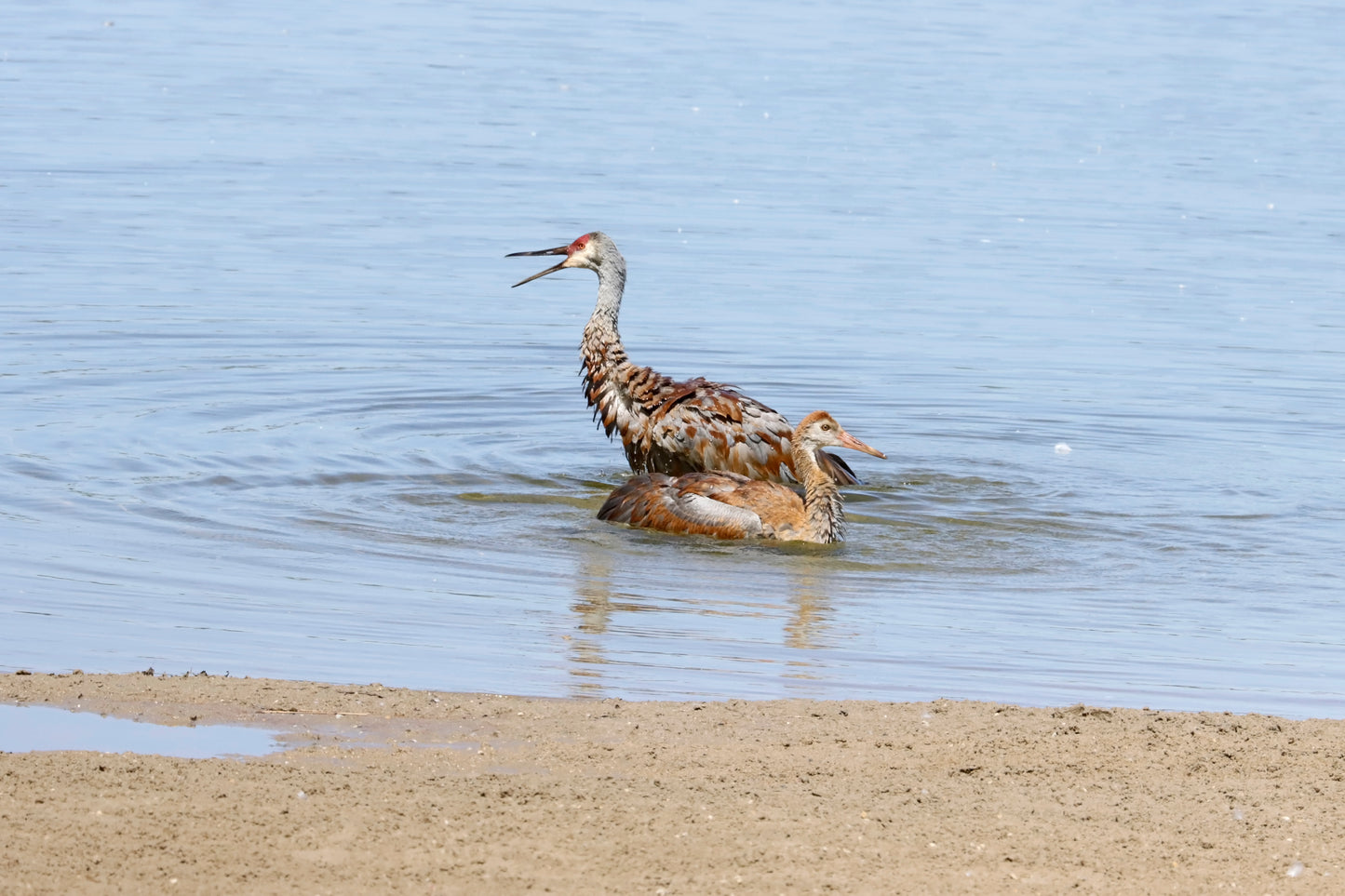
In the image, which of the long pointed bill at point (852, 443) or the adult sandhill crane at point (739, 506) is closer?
the adult sandhill crane at point (739, 506)

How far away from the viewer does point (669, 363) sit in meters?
16.6

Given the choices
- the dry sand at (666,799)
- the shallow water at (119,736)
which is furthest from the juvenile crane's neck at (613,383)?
the shallow water at (119,736)

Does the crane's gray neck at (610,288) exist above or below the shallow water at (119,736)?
above

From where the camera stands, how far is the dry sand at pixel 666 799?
5.74m

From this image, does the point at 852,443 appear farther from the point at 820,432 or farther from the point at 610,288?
the point at 610,288

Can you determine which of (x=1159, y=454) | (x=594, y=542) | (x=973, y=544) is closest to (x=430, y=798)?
(x=594, y=542)

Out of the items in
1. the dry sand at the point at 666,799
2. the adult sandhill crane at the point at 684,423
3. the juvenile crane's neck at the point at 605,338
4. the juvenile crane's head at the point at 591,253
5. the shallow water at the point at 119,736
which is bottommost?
the shallow water at the point at 119,736

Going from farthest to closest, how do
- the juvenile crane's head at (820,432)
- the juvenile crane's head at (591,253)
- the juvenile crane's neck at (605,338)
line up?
1. the juvenile crane's head at (591,253)
2. the juvenile crane's neck at (605,338)
3. the juvenile crane's head at (820,432)

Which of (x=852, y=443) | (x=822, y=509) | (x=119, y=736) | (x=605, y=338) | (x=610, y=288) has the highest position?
(x=610, y=288)

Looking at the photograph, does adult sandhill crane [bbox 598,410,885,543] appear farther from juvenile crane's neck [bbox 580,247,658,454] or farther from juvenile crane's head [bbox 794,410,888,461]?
juvenile crane's neck [bbox 580,247,658,454]

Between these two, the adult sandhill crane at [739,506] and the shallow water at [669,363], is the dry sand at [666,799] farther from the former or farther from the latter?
the adult sandhill crane at [739,506]

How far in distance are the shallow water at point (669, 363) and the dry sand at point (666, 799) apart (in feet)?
2.78

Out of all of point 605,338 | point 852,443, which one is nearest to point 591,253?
point 605,338

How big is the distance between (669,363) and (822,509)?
5.23m
